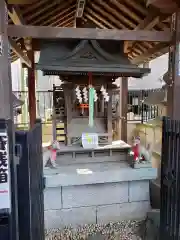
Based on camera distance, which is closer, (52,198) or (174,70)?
(174,70)

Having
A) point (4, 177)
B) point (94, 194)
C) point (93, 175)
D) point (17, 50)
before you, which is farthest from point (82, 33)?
point (94, 194)

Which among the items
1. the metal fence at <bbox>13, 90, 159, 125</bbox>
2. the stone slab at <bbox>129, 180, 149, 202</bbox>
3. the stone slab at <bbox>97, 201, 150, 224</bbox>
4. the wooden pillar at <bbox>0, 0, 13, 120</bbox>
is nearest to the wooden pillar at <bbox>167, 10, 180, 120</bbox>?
the stone slab at <bbox>129, 180, 149, 202</bbox>

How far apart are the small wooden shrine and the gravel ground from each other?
4.77 feet

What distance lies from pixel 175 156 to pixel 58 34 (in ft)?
7.23

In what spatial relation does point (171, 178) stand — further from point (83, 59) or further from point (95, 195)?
point (83, 59)

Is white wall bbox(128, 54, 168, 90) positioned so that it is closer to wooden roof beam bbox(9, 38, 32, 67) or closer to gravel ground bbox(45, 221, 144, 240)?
wooden roof beam bbox(9, 38, 32, 67)

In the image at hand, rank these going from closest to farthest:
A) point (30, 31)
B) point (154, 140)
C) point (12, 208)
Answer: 1. point (12, 208)
2. point (30, 31)
3. point (154, 140)

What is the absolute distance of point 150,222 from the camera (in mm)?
3297

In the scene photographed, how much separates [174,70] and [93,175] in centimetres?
200

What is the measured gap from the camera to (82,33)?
3080 mm

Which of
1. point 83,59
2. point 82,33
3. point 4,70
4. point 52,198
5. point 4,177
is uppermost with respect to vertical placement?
point 82,33

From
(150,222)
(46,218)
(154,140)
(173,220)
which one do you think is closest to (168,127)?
(173,220)

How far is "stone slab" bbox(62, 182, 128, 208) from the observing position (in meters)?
3.47

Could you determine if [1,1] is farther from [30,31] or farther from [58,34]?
[58,34]
